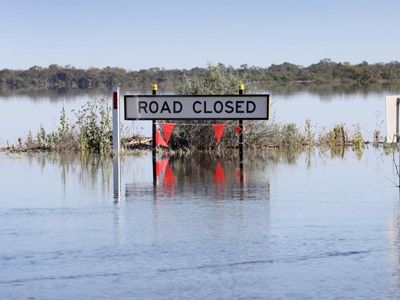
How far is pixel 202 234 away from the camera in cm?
1160

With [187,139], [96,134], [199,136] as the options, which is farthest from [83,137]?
[199,136]

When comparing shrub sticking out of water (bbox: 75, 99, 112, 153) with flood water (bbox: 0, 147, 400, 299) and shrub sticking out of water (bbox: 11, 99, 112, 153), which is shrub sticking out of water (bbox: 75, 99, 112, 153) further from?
flood water (bbox: 0, 147, 400, 299)

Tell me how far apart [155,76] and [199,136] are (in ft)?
227

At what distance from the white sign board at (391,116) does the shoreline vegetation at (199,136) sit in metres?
8.19

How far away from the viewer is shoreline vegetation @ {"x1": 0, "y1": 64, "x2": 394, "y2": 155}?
22.9m

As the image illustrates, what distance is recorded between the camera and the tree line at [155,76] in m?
90.8

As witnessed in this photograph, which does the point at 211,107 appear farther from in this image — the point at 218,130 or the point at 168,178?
the point at 168,178

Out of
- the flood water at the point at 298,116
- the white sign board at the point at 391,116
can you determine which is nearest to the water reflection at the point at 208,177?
the white sign board at the point at 391,116

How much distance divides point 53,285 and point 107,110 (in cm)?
1451

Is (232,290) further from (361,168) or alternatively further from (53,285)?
(361,168)

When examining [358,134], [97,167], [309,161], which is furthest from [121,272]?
[358,134]

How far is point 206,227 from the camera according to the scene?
12.1 metres

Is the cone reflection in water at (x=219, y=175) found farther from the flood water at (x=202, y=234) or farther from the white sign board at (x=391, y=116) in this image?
the white sign board at (x=391, y=116)

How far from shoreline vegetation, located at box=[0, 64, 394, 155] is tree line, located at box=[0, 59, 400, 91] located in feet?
206
